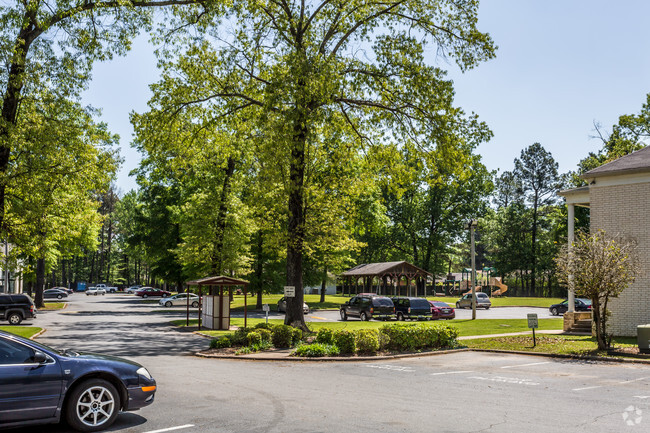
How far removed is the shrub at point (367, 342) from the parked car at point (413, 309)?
18597mm

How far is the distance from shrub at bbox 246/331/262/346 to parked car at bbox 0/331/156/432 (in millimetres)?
10777

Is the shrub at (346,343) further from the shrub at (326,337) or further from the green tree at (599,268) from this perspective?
the green tree at (599,268)

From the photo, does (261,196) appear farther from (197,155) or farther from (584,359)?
(584,359)

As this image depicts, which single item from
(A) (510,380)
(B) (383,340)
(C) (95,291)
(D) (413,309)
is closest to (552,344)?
(B) (383,340)

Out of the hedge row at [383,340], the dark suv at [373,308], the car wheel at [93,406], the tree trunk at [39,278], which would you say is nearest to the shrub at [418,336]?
the hedge row at [383,340]

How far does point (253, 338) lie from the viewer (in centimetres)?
1900

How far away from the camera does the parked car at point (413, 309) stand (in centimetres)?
3631

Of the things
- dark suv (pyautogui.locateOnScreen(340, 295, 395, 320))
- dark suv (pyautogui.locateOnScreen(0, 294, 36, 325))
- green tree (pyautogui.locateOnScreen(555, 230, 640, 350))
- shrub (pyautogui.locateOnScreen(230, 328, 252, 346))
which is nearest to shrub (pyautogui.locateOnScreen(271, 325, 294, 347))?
shrub (pyautogui.locateOnScreen(230, 328, 252, 346))

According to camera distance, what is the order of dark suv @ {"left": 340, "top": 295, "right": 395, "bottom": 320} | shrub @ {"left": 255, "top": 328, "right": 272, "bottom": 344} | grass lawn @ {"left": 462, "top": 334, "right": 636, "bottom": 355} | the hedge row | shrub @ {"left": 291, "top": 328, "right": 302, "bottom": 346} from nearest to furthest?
the hedge row, grass lawn @ {"left": 462, "top": 334, "right": 636, "bottom": 355}, shrub @ {"left": 255, "top": 328, "right": 272, "bottom": 344}, shrub @ {"left": 291, "top": 328, "right": 302, "bottom": 346}, dark suv @ {"left": 340, "top": 295, "right": 395, "bottom": 320}

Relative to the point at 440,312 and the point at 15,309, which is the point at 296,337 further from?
the point at 15,309

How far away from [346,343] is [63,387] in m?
11.3

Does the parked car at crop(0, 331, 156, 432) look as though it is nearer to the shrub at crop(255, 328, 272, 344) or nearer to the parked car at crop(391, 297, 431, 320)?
the shrub at crop(255, 328, 272, 344)

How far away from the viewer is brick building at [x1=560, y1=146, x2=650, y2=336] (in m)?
21.4

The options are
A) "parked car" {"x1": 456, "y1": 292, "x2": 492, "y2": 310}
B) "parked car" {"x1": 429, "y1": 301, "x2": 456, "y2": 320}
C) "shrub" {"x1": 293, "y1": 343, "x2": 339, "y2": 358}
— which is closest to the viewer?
"shrub" {"x1": 293, "y1": 343, "x2": 339, "y2": 358}
